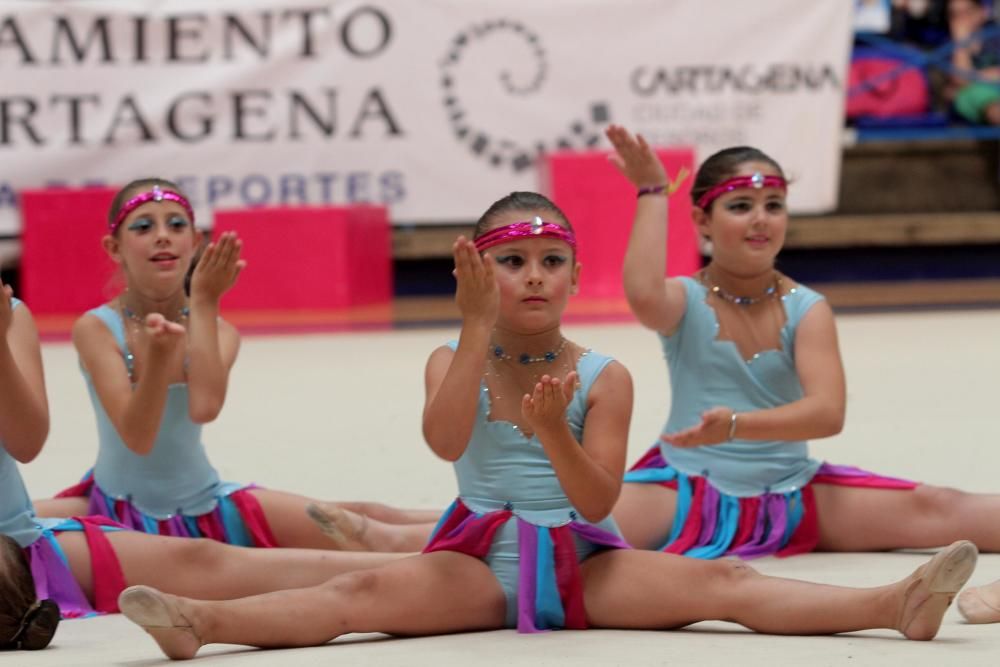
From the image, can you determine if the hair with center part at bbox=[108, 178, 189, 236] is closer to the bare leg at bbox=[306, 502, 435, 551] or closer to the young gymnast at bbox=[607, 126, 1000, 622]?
the bare leg at bbox=[306, 502, 435, 551]

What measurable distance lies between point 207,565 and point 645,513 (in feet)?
3.30

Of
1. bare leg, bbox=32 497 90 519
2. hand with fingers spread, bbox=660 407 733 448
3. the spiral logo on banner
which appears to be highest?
the spiral logo on banner

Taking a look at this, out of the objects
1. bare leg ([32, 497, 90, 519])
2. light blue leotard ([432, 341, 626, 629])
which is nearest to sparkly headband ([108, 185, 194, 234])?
bare leg ([32, 497, 90, 519])

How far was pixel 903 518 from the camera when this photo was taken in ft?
11.4

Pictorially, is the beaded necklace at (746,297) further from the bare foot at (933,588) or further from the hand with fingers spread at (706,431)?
the bare foot at (933,588)

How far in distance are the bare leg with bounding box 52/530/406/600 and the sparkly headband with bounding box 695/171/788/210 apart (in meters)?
1.21

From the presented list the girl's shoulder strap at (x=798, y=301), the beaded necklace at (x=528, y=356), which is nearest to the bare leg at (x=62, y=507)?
the beaded necklace at (x=528, y=356)

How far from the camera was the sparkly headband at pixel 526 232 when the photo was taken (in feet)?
9.37

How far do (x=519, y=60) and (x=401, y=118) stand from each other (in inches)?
29.7

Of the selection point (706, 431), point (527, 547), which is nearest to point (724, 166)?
point (706, 431)

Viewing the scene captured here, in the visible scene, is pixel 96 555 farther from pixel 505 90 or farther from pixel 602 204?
A: pixel 505 90

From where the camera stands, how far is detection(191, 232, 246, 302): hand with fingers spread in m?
3.25

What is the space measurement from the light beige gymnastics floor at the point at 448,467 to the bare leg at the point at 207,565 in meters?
0.14

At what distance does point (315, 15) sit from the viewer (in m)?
8.80
